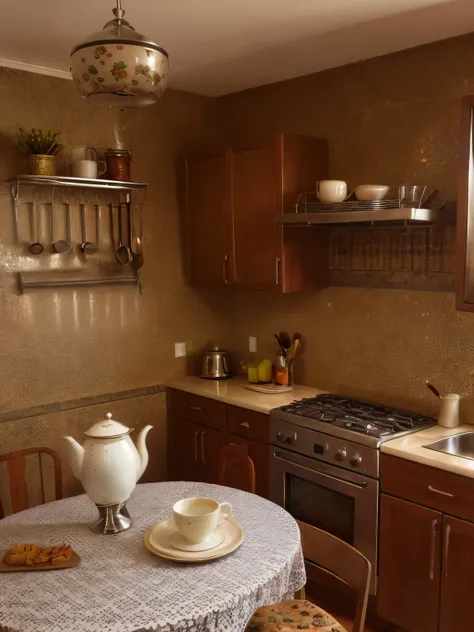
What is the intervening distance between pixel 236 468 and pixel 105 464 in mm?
959

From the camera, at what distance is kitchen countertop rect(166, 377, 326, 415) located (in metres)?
3.32

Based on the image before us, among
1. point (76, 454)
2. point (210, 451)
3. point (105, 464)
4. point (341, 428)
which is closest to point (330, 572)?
point (105, 464)

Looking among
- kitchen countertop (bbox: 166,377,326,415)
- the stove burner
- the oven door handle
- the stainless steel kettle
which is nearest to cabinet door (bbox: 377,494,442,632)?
the oven door handle

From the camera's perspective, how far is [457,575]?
240 centimetres

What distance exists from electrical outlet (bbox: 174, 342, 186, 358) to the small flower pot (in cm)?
137

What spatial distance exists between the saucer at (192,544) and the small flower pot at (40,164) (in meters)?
2.05

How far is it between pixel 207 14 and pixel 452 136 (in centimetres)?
126

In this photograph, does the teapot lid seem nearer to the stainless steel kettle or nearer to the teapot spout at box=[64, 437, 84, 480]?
the teapot spout at box=[64, 437, 84, 480]

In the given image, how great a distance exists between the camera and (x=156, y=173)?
3824 millimetres

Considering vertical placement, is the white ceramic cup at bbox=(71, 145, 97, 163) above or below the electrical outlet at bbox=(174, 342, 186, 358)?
above

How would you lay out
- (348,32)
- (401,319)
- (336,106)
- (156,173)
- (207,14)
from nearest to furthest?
(207,14) < (348,32) < (401,319) < (336,106) < (156,173)

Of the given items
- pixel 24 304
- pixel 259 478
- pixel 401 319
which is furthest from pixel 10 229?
pixel 401 319

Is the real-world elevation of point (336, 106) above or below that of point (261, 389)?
above

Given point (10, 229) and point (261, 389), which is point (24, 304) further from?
point (261, 389)
